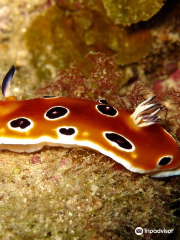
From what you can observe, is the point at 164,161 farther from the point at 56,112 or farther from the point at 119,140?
the point at 56,112

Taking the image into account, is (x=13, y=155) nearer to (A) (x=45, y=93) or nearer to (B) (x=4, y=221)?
(B) (x=4, y=221)

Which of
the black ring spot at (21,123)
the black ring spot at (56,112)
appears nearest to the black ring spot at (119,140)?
the black ring spot at (56,112)

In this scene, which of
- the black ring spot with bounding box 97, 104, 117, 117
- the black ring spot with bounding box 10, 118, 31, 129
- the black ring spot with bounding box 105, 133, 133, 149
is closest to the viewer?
the black ring spot with bounding box 105, 133, 133, 149

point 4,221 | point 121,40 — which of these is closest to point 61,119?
point 4,221

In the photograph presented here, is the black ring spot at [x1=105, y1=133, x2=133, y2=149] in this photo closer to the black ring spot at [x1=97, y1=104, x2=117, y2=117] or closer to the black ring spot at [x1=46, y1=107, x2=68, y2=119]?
the black ring spot at [x1=97, y1=104, x2=117, y2=117]

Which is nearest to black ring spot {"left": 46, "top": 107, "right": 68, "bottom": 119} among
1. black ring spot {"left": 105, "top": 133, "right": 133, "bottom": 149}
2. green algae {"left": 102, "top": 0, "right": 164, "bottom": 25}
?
black ring spot {"left": 105, "top": 133, "right": 133, "bottom": 149}

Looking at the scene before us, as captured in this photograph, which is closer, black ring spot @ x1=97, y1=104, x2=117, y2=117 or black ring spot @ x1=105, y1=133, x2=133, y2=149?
black ring spot @ x1=105, y1=133, x2=133, y2=149

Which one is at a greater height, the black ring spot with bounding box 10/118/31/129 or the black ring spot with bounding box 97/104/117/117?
the black ring spot with bounding box 97/104/117/117

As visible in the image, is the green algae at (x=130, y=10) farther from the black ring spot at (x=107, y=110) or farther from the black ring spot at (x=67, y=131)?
the black ring spot at (x=67, y=131)
